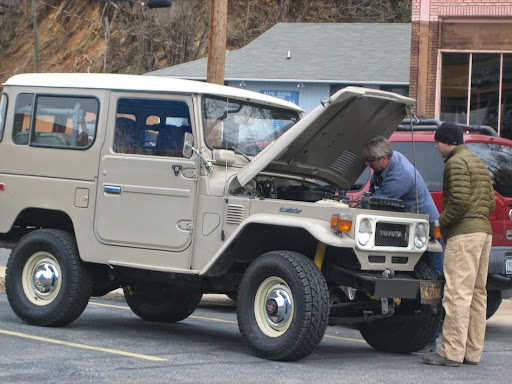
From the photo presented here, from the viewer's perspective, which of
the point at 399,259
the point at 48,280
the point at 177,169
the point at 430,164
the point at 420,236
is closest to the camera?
the point at 399,259

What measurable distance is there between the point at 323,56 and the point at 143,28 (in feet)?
58.3

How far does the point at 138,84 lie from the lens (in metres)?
8.69

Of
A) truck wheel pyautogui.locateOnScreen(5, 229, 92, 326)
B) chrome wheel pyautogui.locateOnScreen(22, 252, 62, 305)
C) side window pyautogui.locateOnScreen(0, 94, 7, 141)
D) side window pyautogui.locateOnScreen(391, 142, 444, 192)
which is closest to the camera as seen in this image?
truck wheel pyautogui.locateOnScreen(5, 229, 92, 326)

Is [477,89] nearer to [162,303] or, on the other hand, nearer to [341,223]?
[162,303]

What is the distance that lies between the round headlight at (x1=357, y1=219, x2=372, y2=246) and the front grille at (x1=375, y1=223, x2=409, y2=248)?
4.7 inches

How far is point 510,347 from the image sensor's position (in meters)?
9.14

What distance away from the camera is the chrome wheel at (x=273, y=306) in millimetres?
7410

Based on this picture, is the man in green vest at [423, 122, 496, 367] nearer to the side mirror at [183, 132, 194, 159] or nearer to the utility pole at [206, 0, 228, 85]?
the side mirror at [183, 132, 194, 159]

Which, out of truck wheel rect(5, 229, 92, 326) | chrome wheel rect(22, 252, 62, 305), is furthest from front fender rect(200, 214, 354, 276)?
chrome wheel rect(22, 252, 62, 305)

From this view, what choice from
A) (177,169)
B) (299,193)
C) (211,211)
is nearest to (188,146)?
(177,169)

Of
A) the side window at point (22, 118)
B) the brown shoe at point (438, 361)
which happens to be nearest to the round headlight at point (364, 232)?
the brown shoe at point (438, 361)

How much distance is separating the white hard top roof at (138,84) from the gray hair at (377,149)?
1.26 metres

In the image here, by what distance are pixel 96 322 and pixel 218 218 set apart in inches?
92.3

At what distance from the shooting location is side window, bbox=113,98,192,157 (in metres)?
8.45
